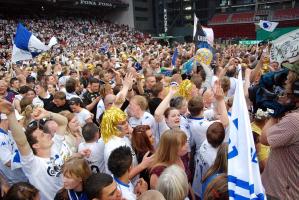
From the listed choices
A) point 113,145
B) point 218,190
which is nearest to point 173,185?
point 218,190

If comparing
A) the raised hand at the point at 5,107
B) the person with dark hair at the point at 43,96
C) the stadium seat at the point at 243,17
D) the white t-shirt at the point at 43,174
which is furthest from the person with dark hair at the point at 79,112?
the stadium seat at the point at 243,17

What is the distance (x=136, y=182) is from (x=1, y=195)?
1339 millimetres

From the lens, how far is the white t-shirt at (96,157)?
373cm

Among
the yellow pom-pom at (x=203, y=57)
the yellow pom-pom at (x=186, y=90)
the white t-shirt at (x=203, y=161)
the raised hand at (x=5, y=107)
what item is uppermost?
the raised hand at (x=5, y=107)

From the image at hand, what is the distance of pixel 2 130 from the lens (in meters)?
3.82

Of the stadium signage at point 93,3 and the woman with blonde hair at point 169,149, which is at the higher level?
the stadium signage at point 93,3

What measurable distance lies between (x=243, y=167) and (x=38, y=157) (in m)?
2.02

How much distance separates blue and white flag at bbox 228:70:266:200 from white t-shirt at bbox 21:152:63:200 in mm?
1777

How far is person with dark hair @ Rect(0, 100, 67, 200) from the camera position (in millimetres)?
3045

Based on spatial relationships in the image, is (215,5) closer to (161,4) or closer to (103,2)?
(161,4)

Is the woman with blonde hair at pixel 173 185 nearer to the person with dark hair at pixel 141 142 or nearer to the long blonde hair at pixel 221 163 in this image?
the long blonde hair at pixel 221 163

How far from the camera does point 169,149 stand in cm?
320

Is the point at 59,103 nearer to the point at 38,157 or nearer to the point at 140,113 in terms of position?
the point at 140,113

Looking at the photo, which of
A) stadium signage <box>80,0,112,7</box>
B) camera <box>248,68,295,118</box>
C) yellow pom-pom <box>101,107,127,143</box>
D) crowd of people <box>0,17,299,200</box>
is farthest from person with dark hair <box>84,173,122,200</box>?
stadium signage <box>80,0,112,7</box>
